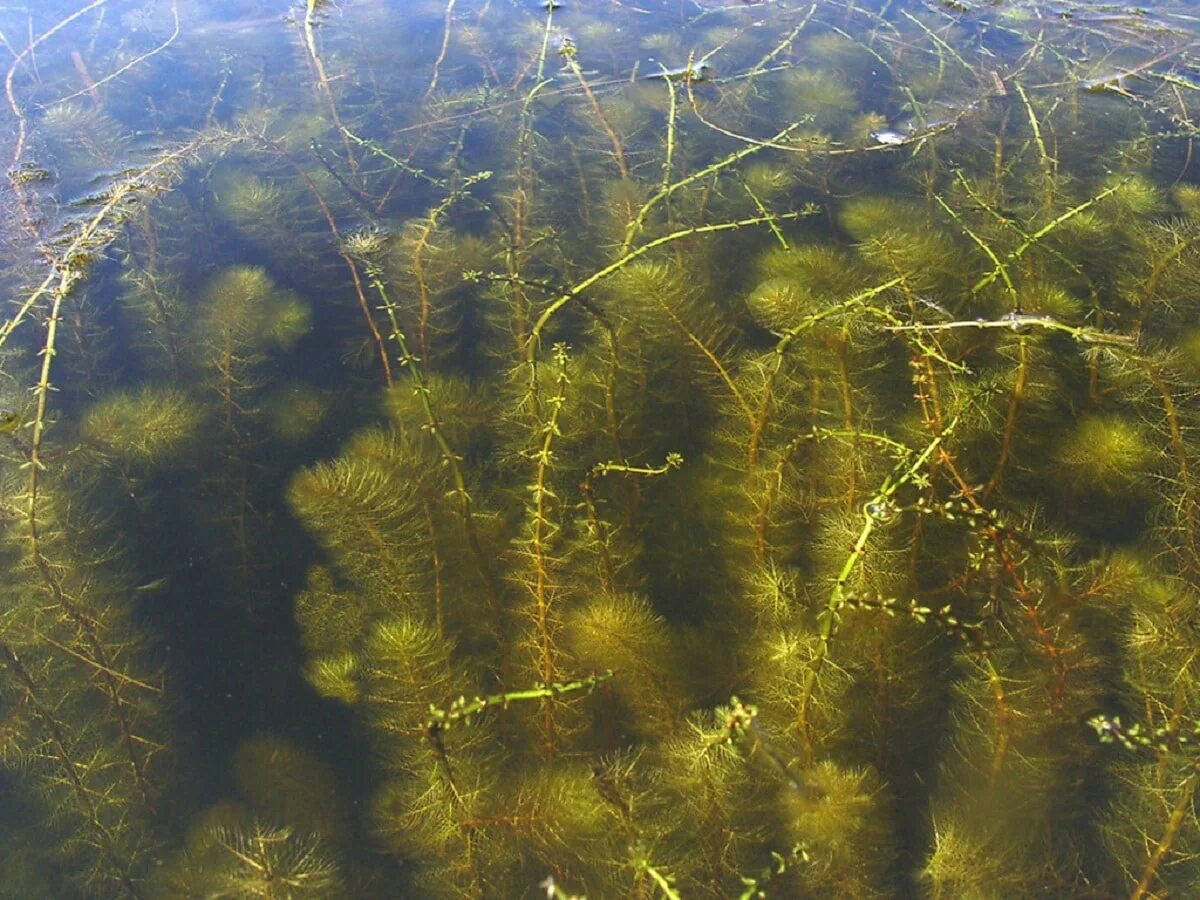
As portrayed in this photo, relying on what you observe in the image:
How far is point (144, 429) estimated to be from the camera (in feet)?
9.81

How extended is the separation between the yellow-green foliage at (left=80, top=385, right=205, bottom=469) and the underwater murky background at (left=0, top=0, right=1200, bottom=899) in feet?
0.06

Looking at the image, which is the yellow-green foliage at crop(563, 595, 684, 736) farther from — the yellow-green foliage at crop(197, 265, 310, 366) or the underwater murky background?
the yellow-green foliage at crop(197, 265, 310, 366)

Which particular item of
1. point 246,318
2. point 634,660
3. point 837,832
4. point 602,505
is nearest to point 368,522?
point 602,505

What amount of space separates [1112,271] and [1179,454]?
4.18 feet

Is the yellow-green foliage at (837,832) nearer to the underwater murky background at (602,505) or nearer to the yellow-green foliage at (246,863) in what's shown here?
the underwater murky background at (602,505)

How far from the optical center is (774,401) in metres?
2.86

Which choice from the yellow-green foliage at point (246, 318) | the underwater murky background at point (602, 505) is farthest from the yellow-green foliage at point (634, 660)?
the yellow-green foliage at point (246, 318)

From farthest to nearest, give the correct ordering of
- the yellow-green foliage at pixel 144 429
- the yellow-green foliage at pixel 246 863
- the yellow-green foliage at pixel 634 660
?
the yellow-green foliage at pixel 144 429 < the yellow-green foliage at pixel 634 660 < the yellow-green foliage at pixel 246 863

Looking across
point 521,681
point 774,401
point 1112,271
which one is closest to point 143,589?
point 521,681

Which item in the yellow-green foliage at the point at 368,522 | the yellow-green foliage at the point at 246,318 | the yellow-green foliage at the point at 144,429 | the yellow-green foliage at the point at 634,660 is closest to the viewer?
the yellow-green foliage at the point at 634,660

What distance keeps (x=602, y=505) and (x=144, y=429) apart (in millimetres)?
1737

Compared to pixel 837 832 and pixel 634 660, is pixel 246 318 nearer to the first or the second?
pixel 634 660

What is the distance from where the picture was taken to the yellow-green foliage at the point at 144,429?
296 cm

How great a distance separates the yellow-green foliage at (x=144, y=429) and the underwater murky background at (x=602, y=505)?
0.06 ft
